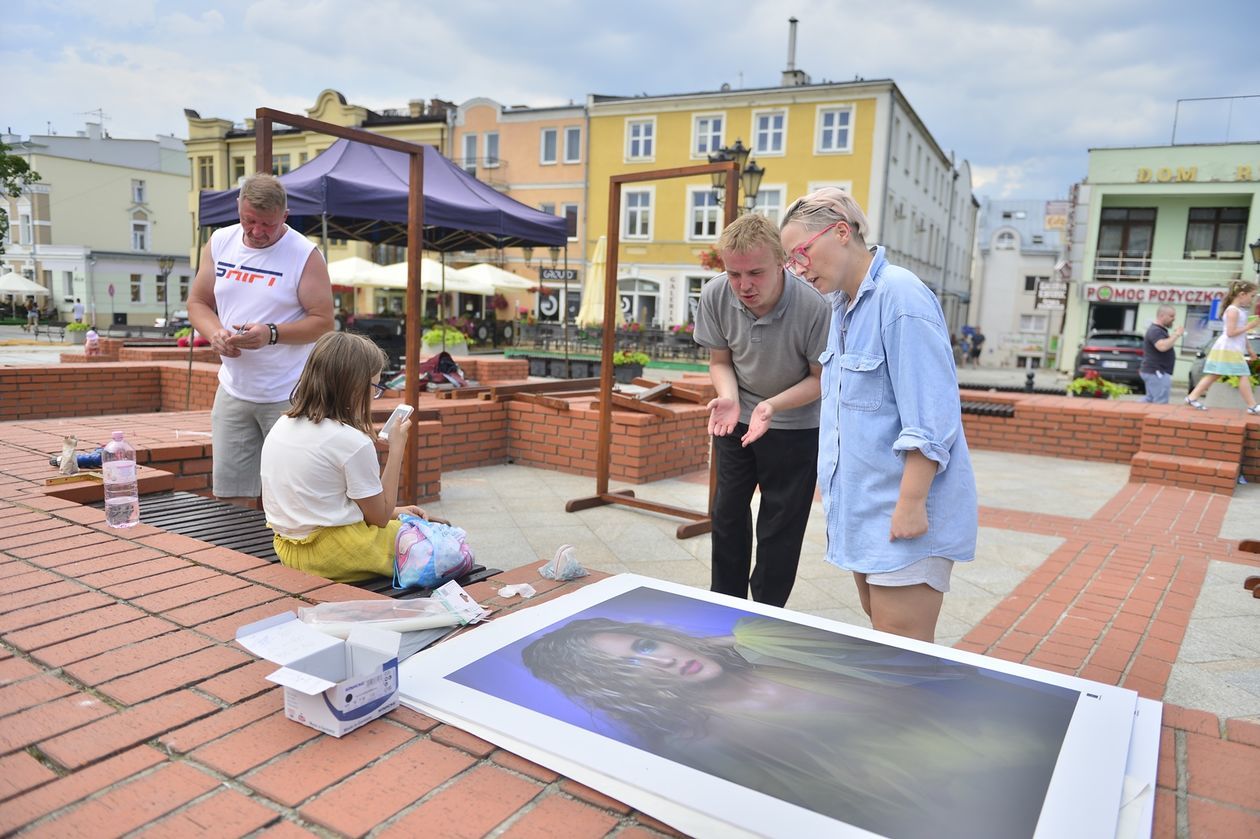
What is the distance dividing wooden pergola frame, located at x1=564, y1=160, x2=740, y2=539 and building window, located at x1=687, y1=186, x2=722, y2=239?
24779 mm

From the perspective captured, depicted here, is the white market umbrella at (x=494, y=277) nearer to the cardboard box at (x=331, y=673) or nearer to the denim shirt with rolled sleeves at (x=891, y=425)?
the denim shirt with rolled sleeves at (x=891, y=425)

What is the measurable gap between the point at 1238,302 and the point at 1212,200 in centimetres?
2237

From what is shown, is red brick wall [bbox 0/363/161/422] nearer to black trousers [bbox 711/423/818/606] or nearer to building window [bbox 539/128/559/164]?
black trousers [bbox 711/423/818/606]

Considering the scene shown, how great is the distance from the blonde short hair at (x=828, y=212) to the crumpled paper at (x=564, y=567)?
3.29 ft

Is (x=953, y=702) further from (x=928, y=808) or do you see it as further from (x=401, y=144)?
(x=401, y=144)

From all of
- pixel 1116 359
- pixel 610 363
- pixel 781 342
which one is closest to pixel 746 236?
pixel 781 342

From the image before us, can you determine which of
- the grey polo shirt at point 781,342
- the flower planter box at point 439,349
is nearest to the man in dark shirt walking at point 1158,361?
the grey polo shirt at point 781,342

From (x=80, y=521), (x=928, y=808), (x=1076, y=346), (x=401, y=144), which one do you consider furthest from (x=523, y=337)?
(x=928, y=808)

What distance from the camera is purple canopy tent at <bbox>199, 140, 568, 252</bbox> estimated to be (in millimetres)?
6832

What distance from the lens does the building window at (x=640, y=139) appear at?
30375 millimetres

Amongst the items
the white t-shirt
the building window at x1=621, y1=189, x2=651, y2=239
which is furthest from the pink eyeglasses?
the building window at x1=621, y1=189, x2=651, y2=239

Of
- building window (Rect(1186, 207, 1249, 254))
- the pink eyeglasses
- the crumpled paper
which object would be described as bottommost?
the crumpled paper

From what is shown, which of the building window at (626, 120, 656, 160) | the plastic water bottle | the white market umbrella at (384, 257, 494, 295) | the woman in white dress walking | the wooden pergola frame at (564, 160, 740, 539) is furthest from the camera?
the building window at (626, 120, 656, 160)

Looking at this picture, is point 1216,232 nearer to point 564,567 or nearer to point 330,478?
point 564,567
